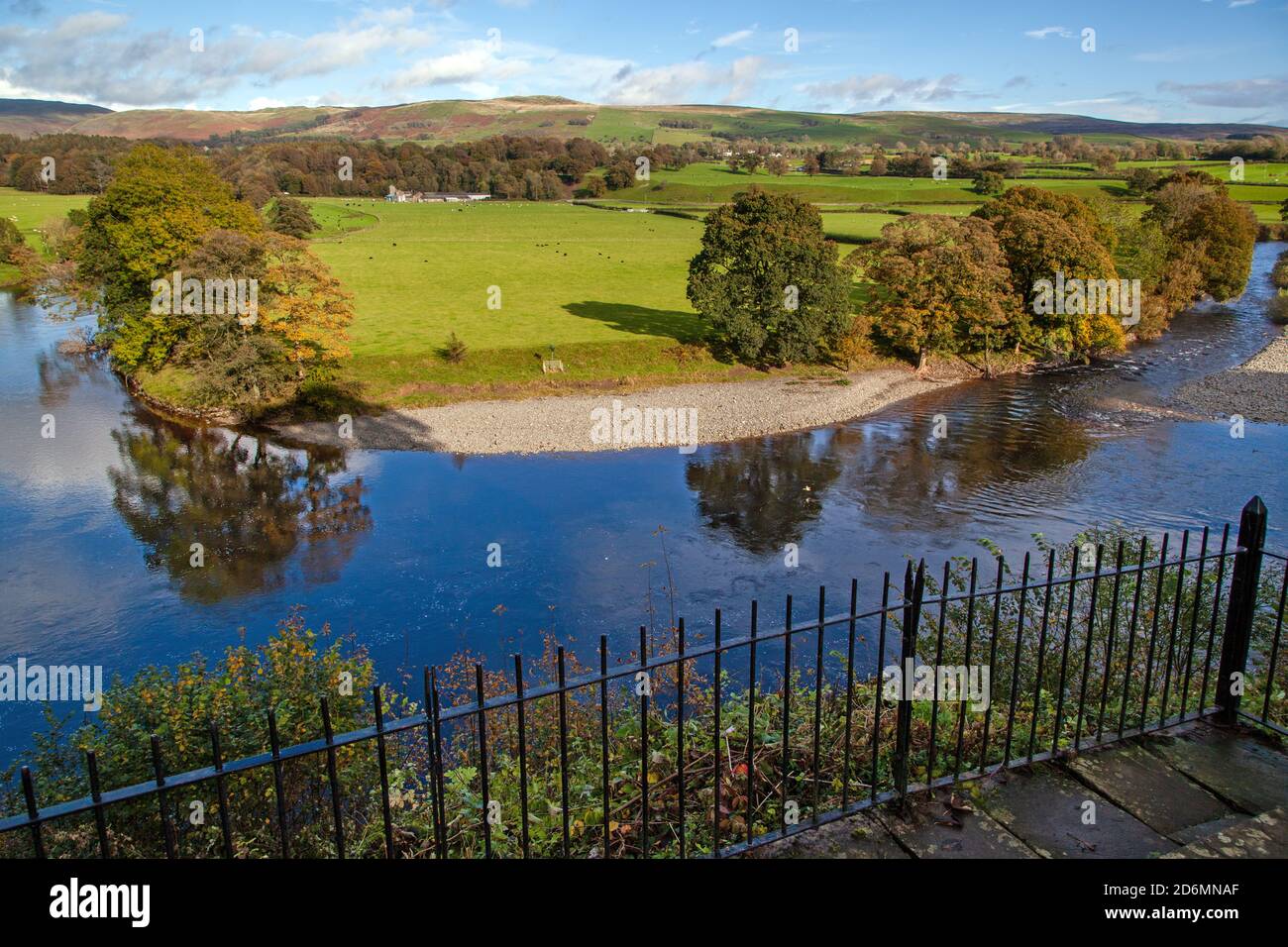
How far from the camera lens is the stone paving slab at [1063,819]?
4695mm

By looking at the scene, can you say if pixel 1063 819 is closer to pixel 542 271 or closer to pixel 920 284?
pixel 920 284

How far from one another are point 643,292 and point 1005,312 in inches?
836

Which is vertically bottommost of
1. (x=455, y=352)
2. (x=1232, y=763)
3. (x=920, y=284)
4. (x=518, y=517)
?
(x=518, y=517)

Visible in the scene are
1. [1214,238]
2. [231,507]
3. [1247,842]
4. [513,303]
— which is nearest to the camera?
[1247,842]

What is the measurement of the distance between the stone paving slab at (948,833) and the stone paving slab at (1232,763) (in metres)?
1.56

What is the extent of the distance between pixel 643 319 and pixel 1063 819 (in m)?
42.7

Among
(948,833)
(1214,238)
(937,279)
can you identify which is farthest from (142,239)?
(1214,238)

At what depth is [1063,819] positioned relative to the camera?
197 inches

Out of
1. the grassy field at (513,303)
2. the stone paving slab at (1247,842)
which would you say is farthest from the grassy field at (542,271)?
the stone paving slab at (1247,842)

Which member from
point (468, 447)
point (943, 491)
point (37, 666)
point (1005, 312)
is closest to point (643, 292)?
point (1005, 312)

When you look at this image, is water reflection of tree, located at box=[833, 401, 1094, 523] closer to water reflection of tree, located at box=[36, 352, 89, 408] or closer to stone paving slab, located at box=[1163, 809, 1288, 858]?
stone paving slab, located at box=[1163, 809, 1288, 858]

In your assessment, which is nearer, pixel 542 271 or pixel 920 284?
pixel 920 284

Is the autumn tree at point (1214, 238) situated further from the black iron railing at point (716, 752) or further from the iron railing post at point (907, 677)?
the iron railing post at point (907, 677)

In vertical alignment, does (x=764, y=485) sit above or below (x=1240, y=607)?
below
